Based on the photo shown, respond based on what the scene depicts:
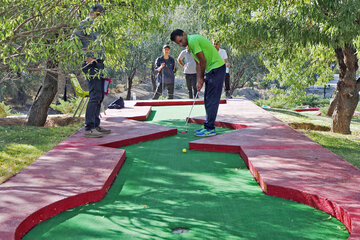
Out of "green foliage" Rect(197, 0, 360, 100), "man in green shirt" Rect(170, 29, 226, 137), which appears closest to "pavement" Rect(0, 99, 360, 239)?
"man in green shirt" Rect(170, 29, 226, 137)

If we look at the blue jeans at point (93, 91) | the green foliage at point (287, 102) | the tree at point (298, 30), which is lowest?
the green foliage at point (287, 102)

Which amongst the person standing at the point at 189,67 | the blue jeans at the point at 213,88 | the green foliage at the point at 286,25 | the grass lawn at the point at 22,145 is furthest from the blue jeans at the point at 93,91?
the person standing at the point at 189,67

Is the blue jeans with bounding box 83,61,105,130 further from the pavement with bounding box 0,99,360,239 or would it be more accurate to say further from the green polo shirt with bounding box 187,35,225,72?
the green polo shirt with bounding box 187,35,225,72

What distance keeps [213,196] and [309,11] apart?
3708mm

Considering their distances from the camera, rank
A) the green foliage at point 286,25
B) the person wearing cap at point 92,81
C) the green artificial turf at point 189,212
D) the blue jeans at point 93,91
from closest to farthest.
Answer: the green artificial turf at point 189,212, the person wearing cap at point 92,81, the blue jeans at point 93,91, the green foliage at point 286,25

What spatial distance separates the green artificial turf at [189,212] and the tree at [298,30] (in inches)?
113

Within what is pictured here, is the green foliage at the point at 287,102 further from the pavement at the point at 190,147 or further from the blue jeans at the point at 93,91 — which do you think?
the blue jeans at the point at 93,91

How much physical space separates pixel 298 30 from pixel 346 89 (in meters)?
3.98

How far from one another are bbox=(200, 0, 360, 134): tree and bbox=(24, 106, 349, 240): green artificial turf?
9.39 feet

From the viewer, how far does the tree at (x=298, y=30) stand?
18.8 ft

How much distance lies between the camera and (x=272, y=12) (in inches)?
286

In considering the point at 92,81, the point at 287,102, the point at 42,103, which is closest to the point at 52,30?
the point at 92,81

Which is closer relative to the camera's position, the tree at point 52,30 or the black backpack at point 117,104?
the tree at point 52,30

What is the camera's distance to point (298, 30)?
20.8 feet
